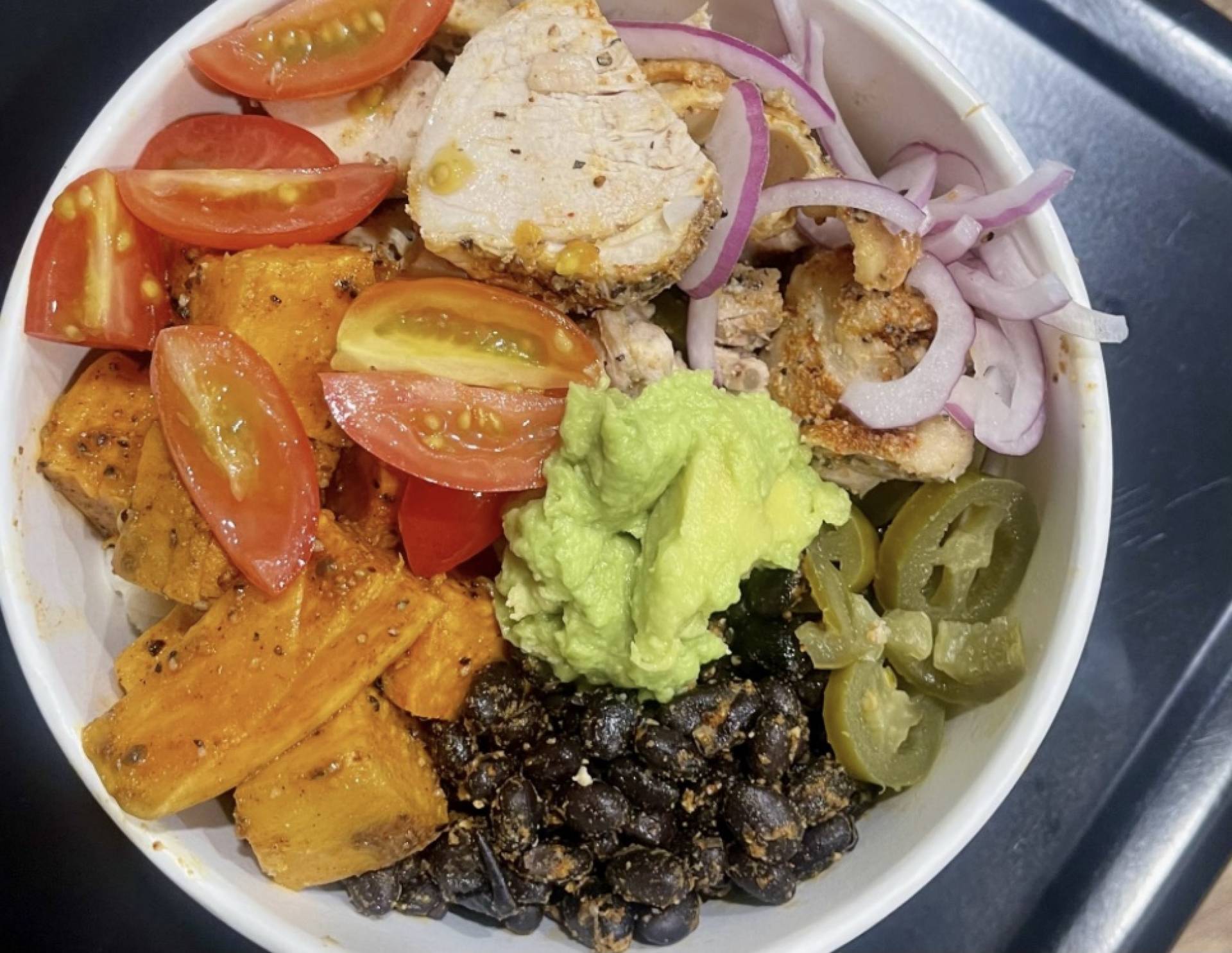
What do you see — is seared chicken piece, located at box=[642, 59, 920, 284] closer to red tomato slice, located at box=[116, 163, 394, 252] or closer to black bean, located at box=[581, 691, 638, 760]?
red tomato slice, located at box=[116, 163, 394, 252]

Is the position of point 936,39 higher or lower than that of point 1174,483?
higher

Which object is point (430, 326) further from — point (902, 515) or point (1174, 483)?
point (1174, 483)

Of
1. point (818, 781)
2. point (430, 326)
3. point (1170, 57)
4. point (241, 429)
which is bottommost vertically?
point (818, 781)

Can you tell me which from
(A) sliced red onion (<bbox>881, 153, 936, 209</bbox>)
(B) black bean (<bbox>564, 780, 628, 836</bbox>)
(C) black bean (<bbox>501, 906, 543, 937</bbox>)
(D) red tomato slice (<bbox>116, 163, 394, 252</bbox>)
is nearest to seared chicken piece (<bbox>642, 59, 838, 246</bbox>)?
(A) sliced red onion (<bbox>881, 153, 936, 209</bbox>)

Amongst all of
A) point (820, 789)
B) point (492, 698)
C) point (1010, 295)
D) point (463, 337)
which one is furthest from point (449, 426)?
point (1010, 295)

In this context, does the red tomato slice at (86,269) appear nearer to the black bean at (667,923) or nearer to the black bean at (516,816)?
the black bean at (516,816)

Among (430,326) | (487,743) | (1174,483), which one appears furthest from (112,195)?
(1174,483)
